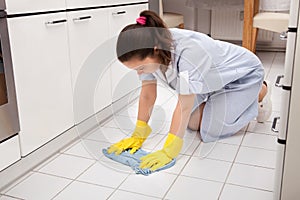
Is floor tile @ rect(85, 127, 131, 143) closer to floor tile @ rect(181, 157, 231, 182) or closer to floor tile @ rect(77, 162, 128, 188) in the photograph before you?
floor tile @ rect(77, 162, 128, 188)

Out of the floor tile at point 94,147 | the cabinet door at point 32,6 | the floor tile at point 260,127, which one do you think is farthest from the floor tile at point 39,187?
the floor tile at point 260,127

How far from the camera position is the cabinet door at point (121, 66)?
179 cm

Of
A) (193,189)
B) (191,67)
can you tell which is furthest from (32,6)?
(193,189)

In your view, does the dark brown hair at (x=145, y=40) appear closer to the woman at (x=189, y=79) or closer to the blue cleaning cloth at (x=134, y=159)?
the woman at (x=189, y=79)

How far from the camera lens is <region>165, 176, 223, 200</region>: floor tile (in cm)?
114

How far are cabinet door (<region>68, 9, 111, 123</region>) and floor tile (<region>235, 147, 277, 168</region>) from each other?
2.20 feet

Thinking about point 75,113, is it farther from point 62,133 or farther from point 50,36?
point 50,36

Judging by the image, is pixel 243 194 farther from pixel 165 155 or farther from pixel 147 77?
pixel 147 77

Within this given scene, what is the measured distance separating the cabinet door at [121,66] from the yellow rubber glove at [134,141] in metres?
0.38

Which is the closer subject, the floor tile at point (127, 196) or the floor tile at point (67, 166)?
the floor tile at point (127, 196)

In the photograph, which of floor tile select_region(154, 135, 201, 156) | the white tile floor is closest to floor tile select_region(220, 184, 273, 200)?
the white tile floor

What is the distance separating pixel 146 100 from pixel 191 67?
1.03 feet

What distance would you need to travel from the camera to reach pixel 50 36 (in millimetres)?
1319

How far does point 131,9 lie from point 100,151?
0.84 metres
